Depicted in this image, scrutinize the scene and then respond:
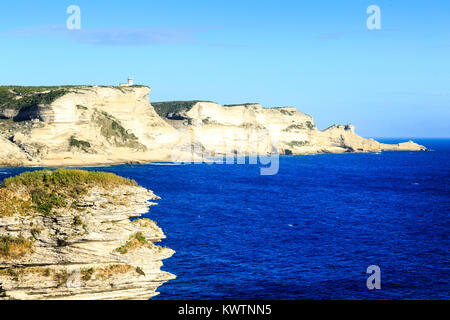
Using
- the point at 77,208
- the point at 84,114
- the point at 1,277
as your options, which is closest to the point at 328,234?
the point at 77,208

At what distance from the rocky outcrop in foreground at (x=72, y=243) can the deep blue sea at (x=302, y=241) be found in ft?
11.0

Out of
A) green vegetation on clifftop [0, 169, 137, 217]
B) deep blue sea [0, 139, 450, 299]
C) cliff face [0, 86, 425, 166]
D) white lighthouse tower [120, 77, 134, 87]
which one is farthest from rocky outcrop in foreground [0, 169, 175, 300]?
white lighthouse tower [120, 77, 134, 87]

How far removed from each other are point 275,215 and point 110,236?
125 ft

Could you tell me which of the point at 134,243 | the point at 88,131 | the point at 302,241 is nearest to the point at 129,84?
the point at 88,131

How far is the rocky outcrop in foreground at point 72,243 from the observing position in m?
28.6

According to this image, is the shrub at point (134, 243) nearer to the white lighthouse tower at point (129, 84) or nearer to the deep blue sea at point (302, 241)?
the deep blue sea at point (302, 241)

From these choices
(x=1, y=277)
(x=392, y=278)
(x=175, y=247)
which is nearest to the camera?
(x=1, y=277)

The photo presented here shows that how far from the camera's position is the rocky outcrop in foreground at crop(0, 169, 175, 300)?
1127 inches

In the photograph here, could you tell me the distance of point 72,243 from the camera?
2958 centimetres

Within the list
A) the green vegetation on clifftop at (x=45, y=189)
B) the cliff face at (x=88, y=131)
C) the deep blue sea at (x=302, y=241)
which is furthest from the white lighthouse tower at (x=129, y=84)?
the green vegetation on clifftop at (x=45, y=189)

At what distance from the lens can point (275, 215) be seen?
65.8 m

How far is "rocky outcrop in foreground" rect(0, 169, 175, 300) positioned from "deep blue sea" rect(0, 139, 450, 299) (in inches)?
132
